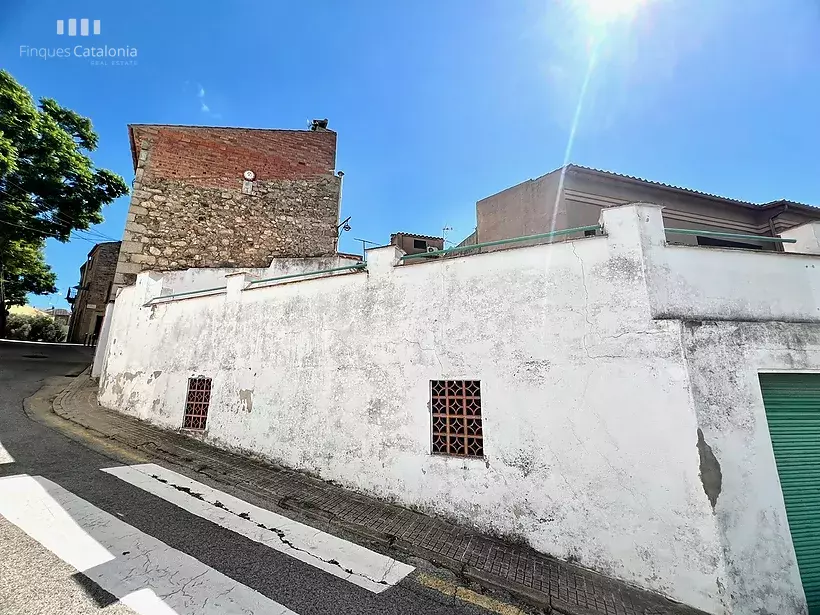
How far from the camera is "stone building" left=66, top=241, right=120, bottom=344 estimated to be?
23.8 metres

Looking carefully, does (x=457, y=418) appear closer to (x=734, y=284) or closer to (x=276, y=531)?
(x=276, y=531)

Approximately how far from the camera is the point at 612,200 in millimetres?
8977

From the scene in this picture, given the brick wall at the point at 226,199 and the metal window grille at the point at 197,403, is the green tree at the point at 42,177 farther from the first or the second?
the metal window grille at the point at 197,403

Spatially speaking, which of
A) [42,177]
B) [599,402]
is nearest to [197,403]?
[599,402]

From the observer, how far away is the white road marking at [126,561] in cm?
288

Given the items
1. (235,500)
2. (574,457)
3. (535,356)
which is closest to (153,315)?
(235,500)

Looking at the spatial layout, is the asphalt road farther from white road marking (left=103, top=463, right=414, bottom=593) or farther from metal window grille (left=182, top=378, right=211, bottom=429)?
metal window grille (left=182, top=378, right=211, bottom=429)

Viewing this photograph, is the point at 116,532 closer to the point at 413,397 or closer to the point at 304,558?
the point at 304,558

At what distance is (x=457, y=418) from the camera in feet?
16.3

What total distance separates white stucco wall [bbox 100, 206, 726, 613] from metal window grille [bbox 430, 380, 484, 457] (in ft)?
0.42

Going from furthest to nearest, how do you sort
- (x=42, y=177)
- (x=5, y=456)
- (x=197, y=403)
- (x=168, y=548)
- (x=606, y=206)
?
(x=42, y=177), (x=606, y=206), (x=197, y=403), (x=5, y=456), (x=168, y=548)

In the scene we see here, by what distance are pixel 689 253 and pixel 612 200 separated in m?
5.17

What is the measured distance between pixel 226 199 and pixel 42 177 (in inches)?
368

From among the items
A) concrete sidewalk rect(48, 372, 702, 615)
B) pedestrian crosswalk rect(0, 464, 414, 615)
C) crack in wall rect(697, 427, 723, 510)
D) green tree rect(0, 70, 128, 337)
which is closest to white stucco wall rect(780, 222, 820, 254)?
crack in wall rect(697, 427, 723, 510)
